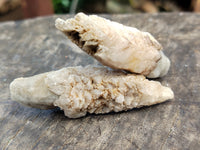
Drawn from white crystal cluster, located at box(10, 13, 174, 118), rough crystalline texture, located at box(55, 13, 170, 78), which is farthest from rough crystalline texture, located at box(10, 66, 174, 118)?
rough crystalline texture, located at box(55, 13, 170, 78)

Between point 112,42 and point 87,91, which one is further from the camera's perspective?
point 87,91

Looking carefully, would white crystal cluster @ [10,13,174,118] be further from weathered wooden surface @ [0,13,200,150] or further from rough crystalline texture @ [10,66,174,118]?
weathered wooden surface @ [0,13,200,150]

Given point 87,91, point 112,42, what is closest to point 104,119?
point 87,91

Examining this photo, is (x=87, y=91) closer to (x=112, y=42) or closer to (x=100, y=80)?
(x=100, y=80)

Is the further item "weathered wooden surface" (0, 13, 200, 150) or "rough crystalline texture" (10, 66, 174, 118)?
"rough crystalline texture" (10, 66, 174, 118)

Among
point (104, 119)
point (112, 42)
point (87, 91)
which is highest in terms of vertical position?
point (112, 42)

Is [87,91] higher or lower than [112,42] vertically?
lower
